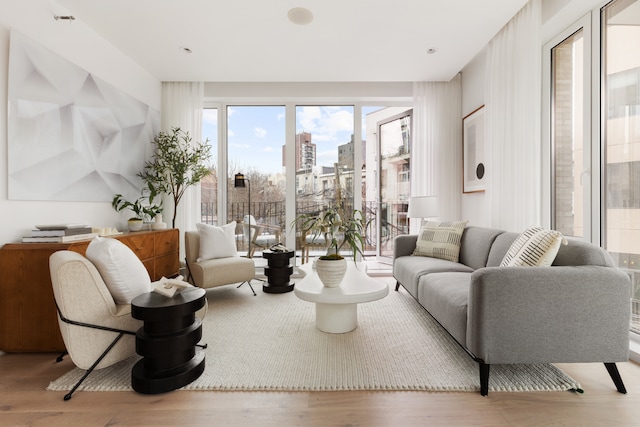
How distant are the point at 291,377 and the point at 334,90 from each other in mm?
3867

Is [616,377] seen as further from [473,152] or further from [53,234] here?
[53,234]

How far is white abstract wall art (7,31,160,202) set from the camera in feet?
7.65

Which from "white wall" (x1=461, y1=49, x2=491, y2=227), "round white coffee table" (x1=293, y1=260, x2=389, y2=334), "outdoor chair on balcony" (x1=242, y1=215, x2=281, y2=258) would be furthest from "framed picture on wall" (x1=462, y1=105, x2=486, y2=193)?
"outdoor chair on balcony" (x1=242, y1=215, x2=281, y2=258)

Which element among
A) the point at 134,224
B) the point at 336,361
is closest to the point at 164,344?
the point at 336,361

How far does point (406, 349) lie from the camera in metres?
2.23

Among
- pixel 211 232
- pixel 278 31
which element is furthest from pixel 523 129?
pixel 211 232

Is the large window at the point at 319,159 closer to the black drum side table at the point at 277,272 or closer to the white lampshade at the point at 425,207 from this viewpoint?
the black drum side table at the point at 277,272

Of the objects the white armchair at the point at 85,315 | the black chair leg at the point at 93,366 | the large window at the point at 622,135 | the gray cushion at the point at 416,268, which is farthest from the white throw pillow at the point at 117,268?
the large window at the point at 622,135

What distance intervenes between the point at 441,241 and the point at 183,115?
377 cm

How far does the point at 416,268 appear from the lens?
9.91 feet

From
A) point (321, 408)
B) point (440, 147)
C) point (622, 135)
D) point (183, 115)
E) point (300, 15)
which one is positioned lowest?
point (321, 408)

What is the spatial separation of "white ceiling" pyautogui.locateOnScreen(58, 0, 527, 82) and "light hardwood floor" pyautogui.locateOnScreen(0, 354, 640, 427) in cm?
293

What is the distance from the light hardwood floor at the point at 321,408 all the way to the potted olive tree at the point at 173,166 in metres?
2.46

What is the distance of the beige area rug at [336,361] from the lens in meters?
1.80
